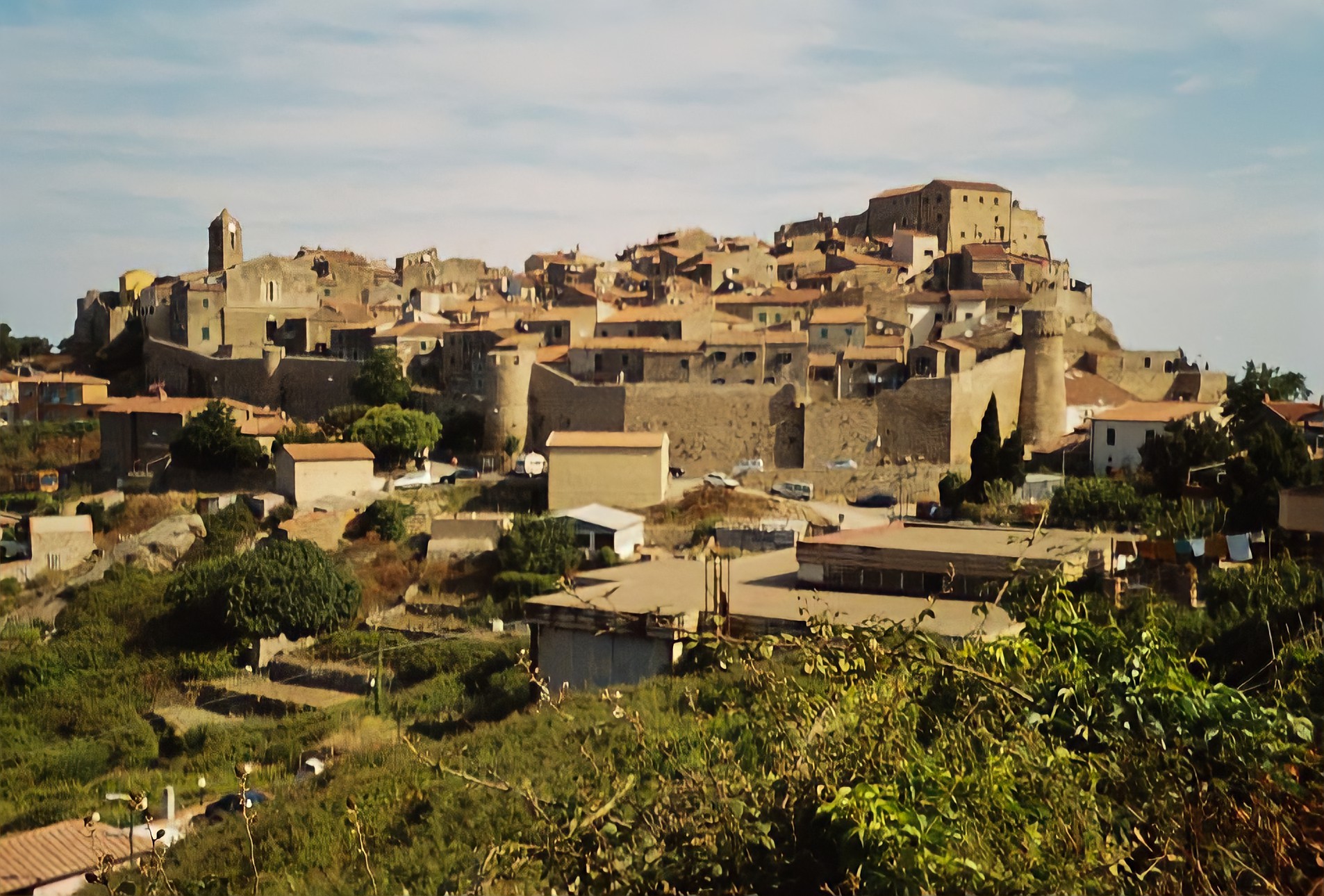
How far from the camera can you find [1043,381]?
31266 millimetres

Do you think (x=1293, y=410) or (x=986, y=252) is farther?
(x=986, y=252)

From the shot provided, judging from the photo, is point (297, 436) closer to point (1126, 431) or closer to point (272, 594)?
point (272, 594)

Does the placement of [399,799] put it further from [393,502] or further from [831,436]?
[831,436]

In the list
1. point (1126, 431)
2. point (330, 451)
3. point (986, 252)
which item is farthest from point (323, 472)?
point (986, 252)

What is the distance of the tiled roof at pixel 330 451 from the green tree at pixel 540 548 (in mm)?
6178

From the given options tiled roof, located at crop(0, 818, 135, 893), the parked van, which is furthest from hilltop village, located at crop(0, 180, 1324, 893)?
the parked van

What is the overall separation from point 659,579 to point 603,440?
45.8 feet

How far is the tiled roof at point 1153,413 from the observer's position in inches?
1058

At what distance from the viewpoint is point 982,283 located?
3888cm

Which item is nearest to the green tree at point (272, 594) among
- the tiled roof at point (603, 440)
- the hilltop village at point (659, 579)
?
the hilltop village at point (659, 579)

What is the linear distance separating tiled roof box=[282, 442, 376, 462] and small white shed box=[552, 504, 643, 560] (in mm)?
6350

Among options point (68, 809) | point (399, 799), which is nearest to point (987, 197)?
point (68, 809)

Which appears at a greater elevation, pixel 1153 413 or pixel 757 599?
pixel 1153 413

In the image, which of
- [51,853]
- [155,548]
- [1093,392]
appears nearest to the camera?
[51,853]
